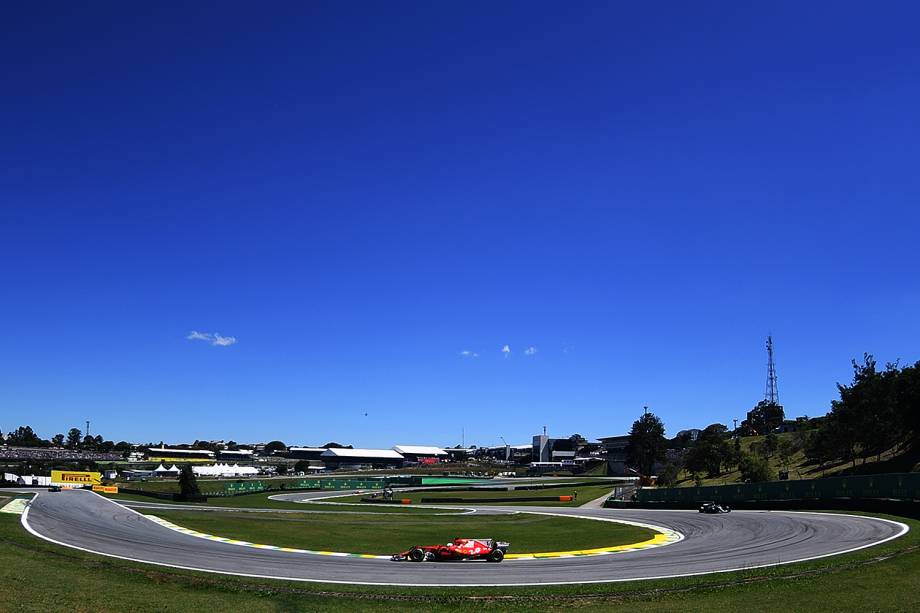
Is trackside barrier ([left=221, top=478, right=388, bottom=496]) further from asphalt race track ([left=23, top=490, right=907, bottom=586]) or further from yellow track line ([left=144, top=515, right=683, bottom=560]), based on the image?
yellow track line ([left=144, top=515, right=683, bottom=560])

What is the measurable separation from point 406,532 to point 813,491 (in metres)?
35.4

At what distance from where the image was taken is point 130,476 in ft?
505

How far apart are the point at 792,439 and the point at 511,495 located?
57671 millimetres

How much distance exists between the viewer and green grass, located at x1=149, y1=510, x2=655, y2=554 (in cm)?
4219

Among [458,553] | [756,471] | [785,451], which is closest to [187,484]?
[458,553]

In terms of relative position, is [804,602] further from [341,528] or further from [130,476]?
[130,476]

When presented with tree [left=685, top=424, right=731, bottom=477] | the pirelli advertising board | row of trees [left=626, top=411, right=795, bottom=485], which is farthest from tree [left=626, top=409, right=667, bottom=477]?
the pirelli advertising board

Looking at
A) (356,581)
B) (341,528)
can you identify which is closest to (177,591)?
(356,581)

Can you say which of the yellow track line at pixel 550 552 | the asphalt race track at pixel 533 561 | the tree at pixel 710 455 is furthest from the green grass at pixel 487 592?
the tree at pixel 710 455

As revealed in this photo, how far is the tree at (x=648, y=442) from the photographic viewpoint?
158 m

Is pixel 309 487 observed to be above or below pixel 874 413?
below

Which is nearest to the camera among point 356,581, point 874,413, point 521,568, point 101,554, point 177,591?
point 177,591

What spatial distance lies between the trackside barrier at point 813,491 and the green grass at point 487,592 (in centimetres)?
2141

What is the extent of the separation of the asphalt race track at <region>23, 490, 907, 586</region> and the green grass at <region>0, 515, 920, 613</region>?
224 cm
